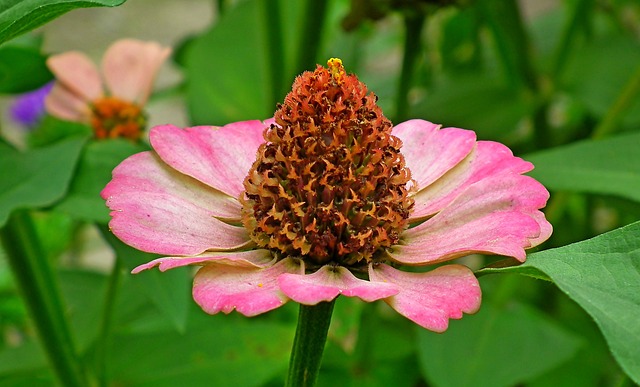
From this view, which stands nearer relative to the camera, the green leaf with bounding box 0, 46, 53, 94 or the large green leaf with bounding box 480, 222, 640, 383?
the large green leaf with bounding box 480, 222, 640, 383

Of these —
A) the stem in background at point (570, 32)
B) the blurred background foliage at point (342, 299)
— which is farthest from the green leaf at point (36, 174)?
the stem in background at point (570, 32)

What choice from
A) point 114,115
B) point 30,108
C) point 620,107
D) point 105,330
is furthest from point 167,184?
point 30,108

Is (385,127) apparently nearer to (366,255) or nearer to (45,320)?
(366,255)

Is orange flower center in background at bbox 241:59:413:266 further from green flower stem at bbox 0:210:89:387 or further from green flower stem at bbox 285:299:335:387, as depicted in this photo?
green flower stem at bbox 0:210:89:387

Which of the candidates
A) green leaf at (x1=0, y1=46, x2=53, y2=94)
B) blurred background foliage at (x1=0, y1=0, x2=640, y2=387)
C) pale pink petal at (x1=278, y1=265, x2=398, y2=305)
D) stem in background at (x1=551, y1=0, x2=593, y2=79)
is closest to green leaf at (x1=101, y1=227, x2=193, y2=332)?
blurred background foliage at (x1=0, y1=0, x2=640, y2=387)

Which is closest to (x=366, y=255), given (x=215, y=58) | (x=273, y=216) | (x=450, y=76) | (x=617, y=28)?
(x=273, y=216)

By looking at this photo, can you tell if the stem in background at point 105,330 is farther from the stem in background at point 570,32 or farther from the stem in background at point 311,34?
the stem in background at point 570,32

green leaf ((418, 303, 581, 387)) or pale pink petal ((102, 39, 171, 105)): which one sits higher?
pale pink petal ((102, 39, 171, 105))

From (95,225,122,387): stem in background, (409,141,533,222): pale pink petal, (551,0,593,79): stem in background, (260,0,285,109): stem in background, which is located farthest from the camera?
(551,0,593,79): stem in background
